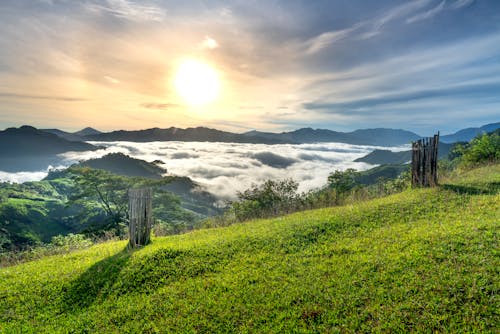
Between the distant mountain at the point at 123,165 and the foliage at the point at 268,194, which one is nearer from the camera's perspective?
the foliage at the point at 268,194

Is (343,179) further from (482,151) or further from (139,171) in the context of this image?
(139,171)

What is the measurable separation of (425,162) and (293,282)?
11.1 m

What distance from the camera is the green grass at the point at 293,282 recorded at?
5.46 m

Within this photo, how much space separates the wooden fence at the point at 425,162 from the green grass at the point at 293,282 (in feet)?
10.8

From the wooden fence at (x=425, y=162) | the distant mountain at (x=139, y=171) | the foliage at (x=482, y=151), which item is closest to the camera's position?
the wooden fence at (x=425, y=162)

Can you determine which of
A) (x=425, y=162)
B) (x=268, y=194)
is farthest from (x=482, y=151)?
(x=268, y=194)

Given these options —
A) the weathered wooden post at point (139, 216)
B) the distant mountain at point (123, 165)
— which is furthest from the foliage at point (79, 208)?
the distant mountain at point (123, 165)

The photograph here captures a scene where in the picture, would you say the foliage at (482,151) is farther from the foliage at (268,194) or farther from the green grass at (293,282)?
the foliage at (268,194)

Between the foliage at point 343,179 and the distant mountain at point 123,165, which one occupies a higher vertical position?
the foliage at point 343,179

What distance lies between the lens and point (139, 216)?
35.4 feet

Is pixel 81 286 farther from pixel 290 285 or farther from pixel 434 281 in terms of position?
pixel 434 281

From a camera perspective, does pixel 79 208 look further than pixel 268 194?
Yes

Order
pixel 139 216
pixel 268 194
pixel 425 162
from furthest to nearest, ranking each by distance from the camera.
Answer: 1. pixel 268 194
2. pixel 425 162
3. pixel 139 216

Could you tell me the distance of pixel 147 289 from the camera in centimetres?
749
